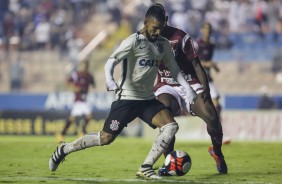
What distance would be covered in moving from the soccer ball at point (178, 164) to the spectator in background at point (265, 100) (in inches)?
629

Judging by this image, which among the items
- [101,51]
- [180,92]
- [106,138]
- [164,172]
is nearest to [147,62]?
[106,138]

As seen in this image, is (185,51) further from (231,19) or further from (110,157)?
(231,19)

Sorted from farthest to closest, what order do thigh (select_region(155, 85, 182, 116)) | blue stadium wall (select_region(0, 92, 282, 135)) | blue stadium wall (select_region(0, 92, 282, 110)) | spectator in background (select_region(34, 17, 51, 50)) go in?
spectator in background (select_region(34, 17, 51, 50))
blue stadium wall (select_region(0, 92, 282, 110))
blue stadium wall (select_region(0, 92, 282, 135))
thigh (select_region(155, 85, 182, 116))

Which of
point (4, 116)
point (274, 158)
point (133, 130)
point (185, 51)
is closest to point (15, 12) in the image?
point (4, 116)

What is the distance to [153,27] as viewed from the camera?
10.1 metres

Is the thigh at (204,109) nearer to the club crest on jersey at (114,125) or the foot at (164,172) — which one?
the foot at (164,172)

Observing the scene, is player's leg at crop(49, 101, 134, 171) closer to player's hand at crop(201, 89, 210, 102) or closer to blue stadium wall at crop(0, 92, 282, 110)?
player's hand at crop(201, 89, 210, 102)

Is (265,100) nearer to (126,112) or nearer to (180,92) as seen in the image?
(180,92)

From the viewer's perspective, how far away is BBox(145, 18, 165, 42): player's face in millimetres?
10008

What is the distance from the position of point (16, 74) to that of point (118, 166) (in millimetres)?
16645

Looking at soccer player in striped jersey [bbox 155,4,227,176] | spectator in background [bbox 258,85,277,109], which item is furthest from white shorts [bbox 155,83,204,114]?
spectator in background [bbox 258,85,277,109]

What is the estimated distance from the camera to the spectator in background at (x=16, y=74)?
95.3 feet

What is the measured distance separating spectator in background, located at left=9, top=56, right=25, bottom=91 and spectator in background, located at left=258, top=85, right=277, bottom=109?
8.73 metres

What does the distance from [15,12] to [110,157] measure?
1896cm
